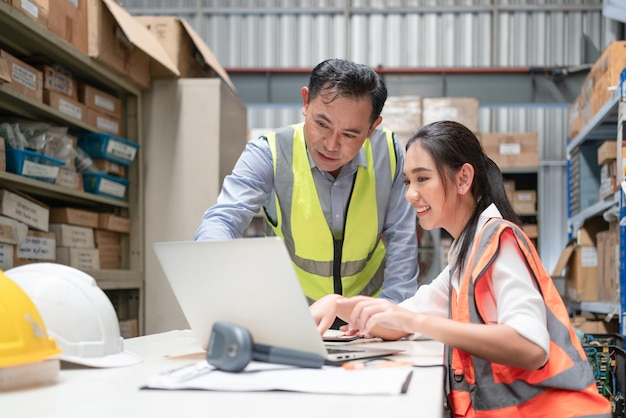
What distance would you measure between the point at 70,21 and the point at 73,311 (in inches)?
96.8

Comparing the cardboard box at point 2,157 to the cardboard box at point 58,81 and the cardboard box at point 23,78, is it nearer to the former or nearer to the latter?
the cardboard box at point 23,78

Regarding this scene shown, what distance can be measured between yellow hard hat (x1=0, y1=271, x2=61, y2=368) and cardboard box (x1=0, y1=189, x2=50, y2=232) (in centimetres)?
206

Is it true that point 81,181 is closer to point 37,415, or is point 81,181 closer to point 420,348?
point 420,348

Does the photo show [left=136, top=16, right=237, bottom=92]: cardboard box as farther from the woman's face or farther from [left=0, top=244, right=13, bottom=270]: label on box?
the woman's face

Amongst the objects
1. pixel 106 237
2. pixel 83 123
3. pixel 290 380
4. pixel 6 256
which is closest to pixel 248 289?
pixel 290 380

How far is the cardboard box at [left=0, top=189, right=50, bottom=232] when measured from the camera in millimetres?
2941

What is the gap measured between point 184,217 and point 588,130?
2668mm

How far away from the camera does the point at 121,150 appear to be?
151 inches

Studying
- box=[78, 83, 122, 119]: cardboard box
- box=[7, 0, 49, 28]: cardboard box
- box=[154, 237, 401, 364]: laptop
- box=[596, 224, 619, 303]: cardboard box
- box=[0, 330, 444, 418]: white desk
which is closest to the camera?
box=[0, 330, 444, 418]: white desk

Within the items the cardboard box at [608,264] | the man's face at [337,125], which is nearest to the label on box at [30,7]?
the man's face at [337,125]

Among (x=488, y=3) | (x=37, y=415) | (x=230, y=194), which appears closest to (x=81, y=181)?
(x=230, y=194)

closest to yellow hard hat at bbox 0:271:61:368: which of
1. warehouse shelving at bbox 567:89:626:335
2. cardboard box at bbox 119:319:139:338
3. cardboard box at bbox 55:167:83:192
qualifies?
cardboard box at bbox 55:167:83:192

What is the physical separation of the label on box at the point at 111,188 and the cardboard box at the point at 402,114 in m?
3.38

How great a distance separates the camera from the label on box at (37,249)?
3084 millimetres
